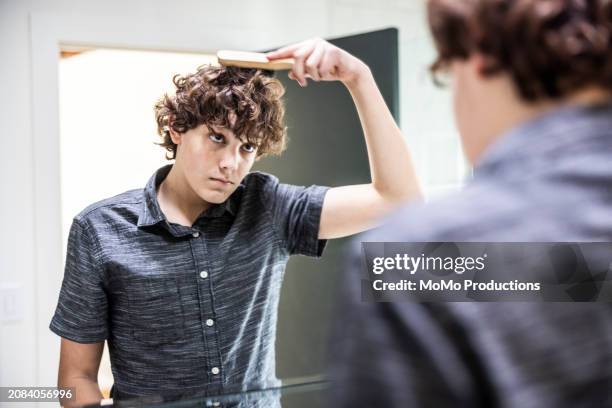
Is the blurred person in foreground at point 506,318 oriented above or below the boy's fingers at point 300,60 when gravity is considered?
below

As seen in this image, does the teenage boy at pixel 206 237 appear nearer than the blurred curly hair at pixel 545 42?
No

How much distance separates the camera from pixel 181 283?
0.88 metres

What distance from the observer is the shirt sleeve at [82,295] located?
84 cm

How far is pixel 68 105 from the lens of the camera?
1.77 m

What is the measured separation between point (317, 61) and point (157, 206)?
0.26 m

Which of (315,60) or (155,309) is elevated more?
(315,60)

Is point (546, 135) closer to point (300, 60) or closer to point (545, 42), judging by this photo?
point (545, 42)

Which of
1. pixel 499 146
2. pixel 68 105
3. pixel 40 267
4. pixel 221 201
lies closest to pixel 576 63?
pixel 499 146

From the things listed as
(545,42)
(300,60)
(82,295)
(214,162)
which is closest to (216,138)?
(214,162)

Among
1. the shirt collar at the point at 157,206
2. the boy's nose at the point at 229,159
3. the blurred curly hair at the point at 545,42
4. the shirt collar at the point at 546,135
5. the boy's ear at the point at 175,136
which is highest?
the boy's ear at the point at 175,136

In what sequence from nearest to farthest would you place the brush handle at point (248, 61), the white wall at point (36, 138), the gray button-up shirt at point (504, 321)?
the gray button-up shirt at point (504, 321), the brush handle at point (248, 61), the white wall at point (36, 138)

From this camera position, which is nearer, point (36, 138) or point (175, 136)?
point (175, 136)

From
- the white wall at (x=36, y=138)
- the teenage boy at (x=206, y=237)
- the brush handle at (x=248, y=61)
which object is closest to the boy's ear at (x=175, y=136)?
the teenage boy at (x=206, y=237)

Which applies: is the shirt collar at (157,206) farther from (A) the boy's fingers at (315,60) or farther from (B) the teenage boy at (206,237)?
(A) the boy's fingers at (315,60)
